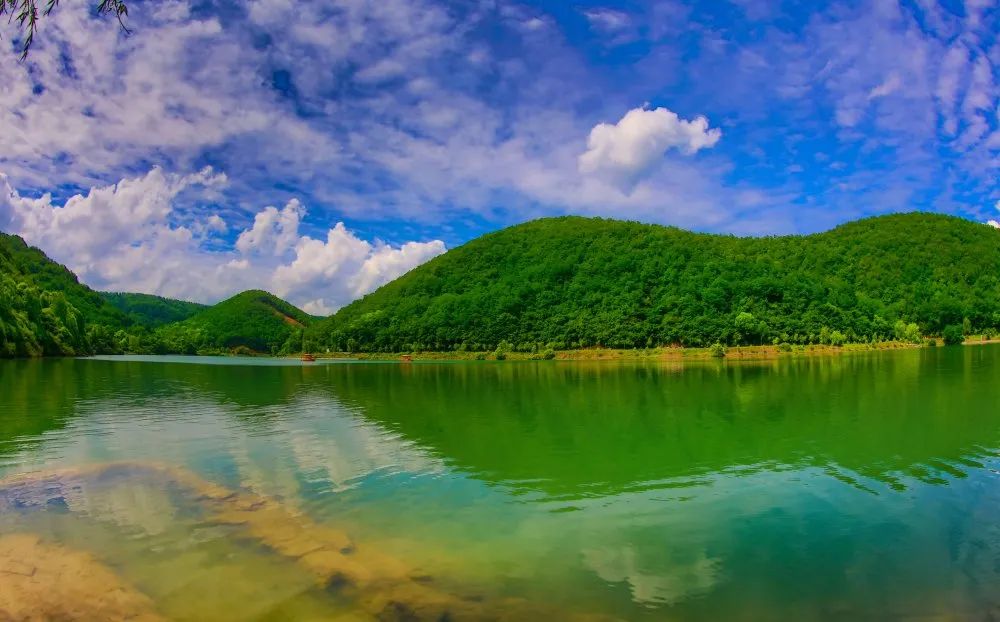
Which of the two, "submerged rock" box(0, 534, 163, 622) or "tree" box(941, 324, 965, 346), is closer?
"submerged rock" box(0, 534, 163, 622)

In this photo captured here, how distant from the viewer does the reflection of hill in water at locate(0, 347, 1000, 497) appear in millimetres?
16250

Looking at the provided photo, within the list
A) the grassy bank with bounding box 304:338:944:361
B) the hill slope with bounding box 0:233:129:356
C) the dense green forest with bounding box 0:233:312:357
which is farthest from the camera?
the grassy bank with bounding box 304:338:944:361

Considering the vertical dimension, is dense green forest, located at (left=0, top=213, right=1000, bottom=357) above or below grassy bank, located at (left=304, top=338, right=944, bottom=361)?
above

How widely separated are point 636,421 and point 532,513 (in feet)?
46.2

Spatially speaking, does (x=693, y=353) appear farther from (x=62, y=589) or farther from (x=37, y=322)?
(x=37, y=322)

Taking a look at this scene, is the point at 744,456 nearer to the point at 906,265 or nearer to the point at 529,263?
the point at 529,263

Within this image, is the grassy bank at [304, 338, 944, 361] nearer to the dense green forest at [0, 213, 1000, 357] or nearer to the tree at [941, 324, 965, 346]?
the dense green forest at [0, 213, 1000, 357]

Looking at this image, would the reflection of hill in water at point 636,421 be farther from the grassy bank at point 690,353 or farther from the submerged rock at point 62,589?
the grassy bank at point 690,353

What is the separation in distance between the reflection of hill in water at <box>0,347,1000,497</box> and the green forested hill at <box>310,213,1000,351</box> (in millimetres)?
80942

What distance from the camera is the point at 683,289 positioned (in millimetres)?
133750

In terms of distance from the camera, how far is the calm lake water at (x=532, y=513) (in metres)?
8.27

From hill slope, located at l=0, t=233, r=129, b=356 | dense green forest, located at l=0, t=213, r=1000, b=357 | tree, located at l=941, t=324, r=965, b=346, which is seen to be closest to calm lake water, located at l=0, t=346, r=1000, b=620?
hill slope, located at l=0, t=233, r=129, b=356

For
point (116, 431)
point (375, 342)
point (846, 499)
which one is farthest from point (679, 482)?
point (375, 342)

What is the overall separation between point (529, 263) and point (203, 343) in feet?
385
